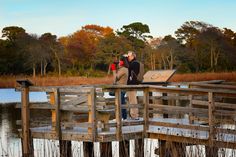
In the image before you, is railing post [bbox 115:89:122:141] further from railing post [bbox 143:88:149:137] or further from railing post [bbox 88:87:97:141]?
railing post [bbox 143:88:149:137]

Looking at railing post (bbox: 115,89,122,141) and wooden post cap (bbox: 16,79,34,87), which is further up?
wooden post cap (bbox: 16,79,34,87)

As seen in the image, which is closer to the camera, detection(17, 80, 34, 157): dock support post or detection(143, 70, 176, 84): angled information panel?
detection(17, 80, 34, 157): dock support post

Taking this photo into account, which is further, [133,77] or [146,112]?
[133,77]

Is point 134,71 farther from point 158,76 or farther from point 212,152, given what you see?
point 212,152

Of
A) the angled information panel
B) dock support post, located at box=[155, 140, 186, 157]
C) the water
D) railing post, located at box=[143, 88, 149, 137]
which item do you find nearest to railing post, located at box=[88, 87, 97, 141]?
the water

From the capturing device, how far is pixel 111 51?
78812 mm

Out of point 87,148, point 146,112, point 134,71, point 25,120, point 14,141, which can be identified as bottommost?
point 14,141

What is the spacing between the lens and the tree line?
2598 inches

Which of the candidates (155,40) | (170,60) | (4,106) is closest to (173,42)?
(170,60)

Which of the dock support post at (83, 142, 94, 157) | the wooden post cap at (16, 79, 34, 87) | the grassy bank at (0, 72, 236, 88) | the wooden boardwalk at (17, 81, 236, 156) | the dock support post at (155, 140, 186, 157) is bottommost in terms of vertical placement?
the grassy bank at (0, 72, 236, 88)

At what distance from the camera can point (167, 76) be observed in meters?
14.4

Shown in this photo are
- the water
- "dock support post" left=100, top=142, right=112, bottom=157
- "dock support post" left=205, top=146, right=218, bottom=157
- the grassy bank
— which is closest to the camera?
"dock support post" left=205, top=146, right=218, bottom=157

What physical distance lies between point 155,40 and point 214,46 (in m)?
24.3

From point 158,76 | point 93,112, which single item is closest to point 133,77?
point 158,76
